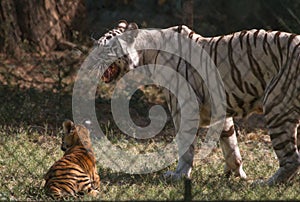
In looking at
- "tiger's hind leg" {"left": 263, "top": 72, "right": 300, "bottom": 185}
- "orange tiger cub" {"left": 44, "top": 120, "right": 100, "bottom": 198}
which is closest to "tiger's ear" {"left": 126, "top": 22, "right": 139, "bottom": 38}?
"orange tiger cub" {"left": 44, "top": 120, "right": 100, "bottom": 198}

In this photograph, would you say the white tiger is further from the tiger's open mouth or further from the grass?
the grass

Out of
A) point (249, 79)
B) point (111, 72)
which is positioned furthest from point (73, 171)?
point (249, 79)

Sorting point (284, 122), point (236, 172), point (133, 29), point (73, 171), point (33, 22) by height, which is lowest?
point (236, 172)

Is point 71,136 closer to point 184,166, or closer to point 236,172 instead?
point 184,166

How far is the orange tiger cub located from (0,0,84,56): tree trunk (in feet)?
15.1

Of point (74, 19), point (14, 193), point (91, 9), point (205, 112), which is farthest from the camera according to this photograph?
point (91, 9)

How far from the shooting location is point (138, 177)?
21.3 ft

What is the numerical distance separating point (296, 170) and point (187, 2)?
328 centimetres

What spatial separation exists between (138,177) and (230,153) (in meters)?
0.91

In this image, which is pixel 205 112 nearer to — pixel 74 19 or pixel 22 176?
pixel 22 176

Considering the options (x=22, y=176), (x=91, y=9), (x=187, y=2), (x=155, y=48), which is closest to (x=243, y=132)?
(x=187, y=2)

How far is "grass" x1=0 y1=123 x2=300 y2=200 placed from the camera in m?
5.56

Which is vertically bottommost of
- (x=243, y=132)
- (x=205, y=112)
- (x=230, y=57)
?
(x=243, y=132)

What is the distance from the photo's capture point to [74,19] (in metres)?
10.9
